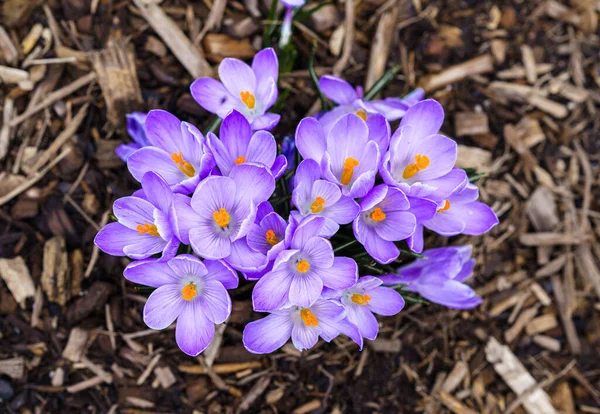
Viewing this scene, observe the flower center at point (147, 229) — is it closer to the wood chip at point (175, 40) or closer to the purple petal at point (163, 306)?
the purple petal at point (163, 306)

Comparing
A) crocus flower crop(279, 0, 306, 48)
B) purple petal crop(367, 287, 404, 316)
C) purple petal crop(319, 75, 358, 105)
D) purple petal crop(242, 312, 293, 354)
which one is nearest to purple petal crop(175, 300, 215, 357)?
purple petal crop(242, 312, 293, 354)

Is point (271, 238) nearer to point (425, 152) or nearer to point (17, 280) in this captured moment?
point (425, 152)

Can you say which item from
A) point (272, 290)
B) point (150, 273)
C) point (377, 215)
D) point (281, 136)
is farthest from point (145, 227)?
point (281, 136)

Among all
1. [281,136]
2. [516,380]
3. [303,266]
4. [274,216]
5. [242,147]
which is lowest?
[516,380]

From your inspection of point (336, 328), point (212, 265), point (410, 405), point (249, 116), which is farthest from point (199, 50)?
point (410, 405)

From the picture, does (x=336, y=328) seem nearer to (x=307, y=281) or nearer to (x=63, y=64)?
(x=307, y=281)
